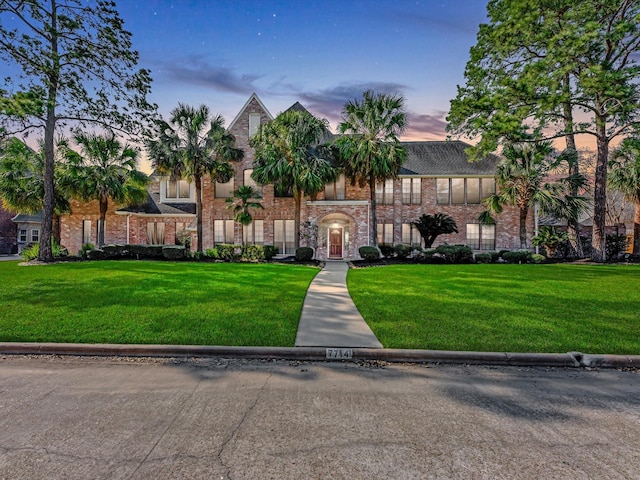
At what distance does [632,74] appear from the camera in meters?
14.3

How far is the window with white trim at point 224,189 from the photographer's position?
84.8ft

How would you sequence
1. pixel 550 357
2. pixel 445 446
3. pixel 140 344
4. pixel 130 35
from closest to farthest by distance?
1. pixel 445 446
2. pixel 550 357
3. pixel 140 344
4. pixel 130 35

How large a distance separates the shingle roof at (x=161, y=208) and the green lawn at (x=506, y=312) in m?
18.8

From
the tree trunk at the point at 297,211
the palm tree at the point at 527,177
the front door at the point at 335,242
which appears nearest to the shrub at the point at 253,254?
the tree trunk at the point at 297,211

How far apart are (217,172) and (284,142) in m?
4.86

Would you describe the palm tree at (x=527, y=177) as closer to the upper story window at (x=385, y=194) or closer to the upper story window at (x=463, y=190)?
the upper story window at (x=463, y=190)

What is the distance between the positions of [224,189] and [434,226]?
15.1 metres

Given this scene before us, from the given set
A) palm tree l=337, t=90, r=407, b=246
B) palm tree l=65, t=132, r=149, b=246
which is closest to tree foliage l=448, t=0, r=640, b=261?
palm tree l=337, t=90, r=407, b=246

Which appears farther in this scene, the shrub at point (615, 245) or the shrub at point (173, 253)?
the shrub at point (615, 245)

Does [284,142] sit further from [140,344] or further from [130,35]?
[140,344]

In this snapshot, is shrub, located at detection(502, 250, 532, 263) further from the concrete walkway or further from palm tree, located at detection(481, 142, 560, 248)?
the concrete walkway

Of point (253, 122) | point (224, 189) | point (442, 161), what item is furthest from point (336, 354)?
point (442, 161)

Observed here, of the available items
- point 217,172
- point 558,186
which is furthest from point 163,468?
point 558,186

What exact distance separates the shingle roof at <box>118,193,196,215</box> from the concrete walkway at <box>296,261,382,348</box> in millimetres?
19460
